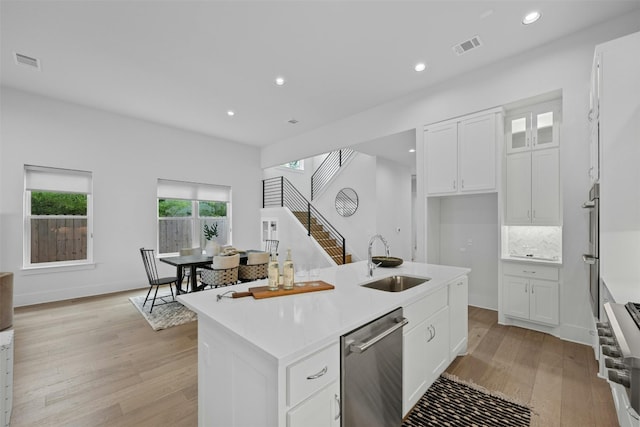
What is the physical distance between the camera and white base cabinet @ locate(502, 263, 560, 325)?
10.6 ft

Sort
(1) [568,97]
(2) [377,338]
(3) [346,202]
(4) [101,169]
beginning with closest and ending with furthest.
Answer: (2) [377,338], (1) [568,97], (4) [101,169], (3) [346,202]

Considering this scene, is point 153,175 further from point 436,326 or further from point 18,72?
point 436,326

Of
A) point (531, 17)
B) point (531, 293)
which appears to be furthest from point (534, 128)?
point (531, 293)

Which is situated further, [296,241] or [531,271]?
[296,241]

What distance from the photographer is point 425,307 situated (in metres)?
2.01

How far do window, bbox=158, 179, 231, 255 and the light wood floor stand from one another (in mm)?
2606

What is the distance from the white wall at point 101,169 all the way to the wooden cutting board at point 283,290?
16.3 ft

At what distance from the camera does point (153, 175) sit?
19.2ft

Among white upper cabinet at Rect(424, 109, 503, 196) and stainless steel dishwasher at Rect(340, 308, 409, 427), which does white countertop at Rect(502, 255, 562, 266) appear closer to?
white upper cabinet at Rect(424, 109, 503, 196)

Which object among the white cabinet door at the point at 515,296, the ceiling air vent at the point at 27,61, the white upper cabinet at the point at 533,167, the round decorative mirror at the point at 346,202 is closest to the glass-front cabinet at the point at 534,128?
the white upper cabinet at the point at 533,167

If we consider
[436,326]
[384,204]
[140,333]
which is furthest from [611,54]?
[140,333]

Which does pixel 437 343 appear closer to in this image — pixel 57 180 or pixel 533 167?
pixel 533 167

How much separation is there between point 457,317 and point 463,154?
7.66 ft

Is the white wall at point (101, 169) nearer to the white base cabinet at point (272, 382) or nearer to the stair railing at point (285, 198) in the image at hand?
the stair railing at point (285, 198)
